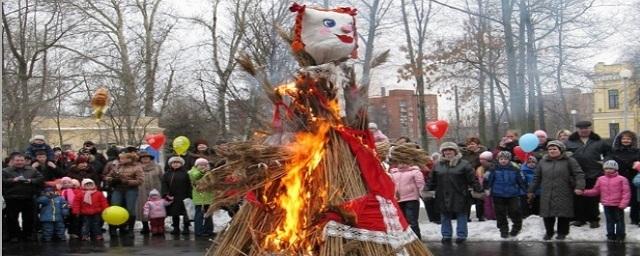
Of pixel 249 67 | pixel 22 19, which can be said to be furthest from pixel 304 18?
pixel 22 19

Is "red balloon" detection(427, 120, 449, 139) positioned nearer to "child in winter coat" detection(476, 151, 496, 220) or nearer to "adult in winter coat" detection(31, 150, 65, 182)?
"child in winter coat" detection(476, 151, 496, 220)

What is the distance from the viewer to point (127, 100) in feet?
98.3

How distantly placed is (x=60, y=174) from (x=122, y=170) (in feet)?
3.69

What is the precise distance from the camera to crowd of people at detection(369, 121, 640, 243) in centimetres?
1038

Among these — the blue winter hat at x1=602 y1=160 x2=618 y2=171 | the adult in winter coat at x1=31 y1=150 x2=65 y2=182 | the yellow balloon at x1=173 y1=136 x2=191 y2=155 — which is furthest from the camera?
the yellow balloon at x1=173 y1=136 x2=191 y2=155

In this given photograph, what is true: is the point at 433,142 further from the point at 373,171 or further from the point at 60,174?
the point at 373,171

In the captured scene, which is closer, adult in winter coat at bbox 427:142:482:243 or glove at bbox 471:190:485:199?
adult in winter coat at bbox 427:142:482:243

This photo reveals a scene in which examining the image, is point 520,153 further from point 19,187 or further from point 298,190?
point 298,190

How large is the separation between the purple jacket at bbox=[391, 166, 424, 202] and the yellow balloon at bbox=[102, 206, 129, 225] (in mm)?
4501

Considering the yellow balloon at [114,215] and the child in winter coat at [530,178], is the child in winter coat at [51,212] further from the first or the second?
the child in winter coat at [530,178]

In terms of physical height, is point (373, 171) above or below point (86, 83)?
below

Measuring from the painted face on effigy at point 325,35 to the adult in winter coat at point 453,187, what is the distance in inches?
236

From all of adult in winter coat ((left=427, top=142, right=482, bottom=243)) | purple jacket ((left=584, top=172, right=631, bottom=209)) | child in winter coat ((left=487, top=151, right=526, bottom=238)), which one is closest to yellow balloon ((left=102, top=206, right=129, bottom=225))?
adult in winter coat ((left=427, top=142, right=482, bottom=243))

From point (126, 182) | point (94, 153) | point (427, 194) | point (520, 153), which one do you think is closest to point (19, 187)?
point (126, 182)
